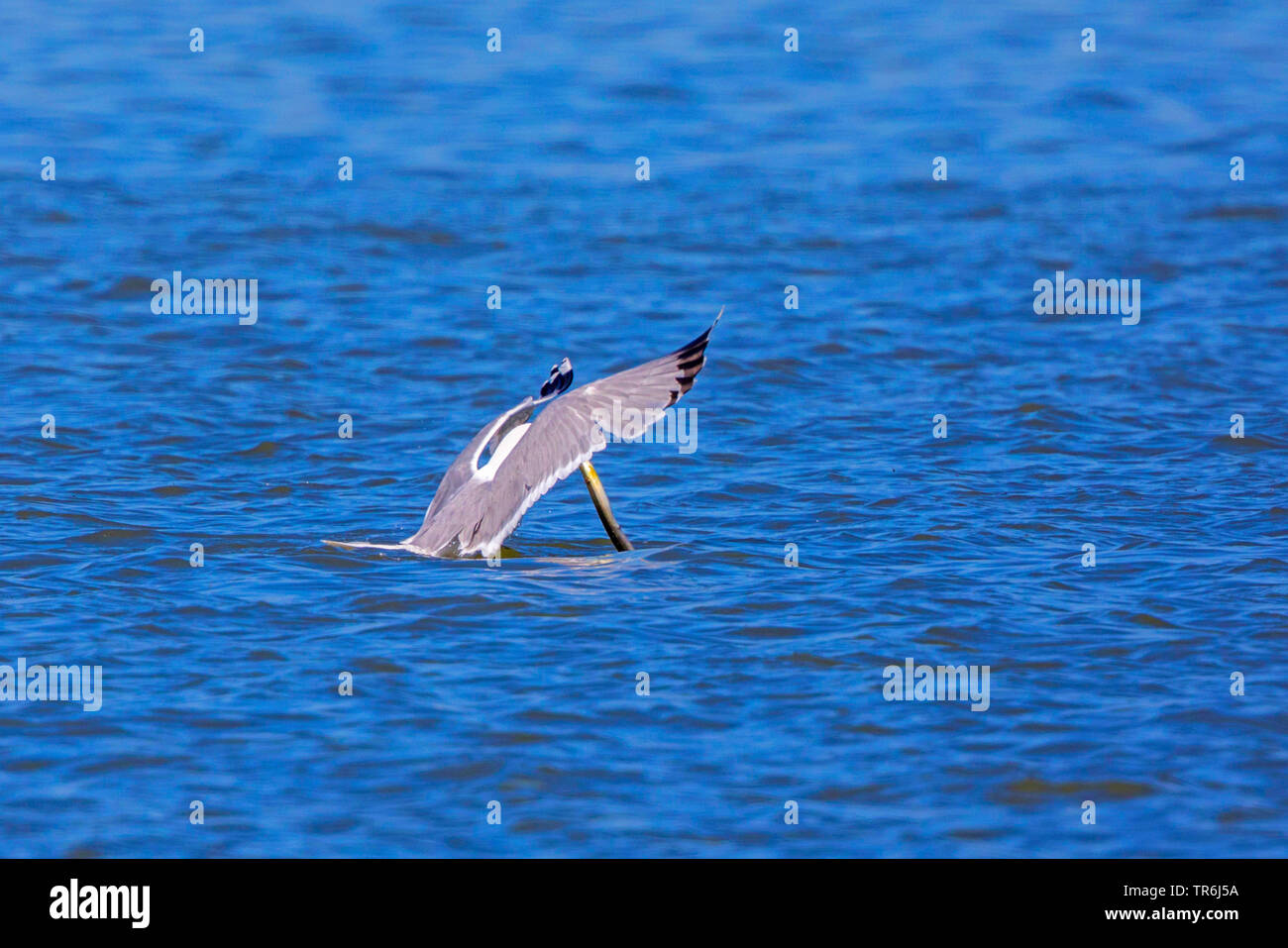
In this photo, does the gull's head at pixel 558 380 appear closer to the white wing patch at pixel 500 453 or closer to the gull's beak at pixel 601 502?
the white wing patch at pixel 500 453

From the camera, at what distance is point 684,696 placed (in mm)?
7266

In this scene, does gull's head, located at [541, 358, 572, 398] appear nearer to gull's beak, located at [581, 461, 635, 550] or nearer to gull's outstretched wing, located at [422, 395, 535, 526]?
gull's outstretched wing, located at [422, 395, 535, 526]

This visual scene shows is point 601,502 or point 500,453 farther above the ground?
point 500,453

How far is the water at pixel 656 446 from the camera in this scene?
651 centimetres

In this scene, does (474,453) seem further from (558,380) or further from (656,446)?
(656,446)

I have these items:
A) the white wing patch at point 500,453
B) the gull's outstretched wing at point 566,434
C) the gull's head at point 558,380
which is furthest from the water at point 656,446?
the gull's head at point 558,380

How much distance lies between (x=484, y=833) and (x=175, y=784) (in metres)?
1.24

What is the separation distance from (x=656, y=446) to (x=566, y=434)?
3485 mm

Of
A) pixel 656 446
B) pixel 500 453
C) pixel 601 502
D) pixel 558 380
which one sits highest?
pixel 558 380

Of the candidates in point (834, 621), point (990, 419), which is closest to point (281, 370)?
point (990, 419)

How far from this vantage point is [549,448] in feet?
27.4

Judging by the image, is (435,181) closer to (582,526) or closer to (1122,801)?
(582,526)

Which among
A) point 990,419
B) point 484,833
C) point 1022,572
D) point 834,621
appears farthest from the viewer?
point 990,419

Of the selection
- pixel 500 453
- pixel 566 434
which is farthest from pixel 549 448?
pixel 500 453
